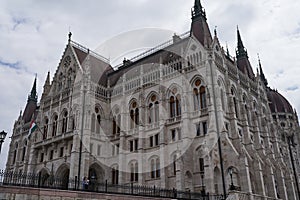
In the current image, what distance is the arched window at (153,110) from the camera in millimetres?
41312

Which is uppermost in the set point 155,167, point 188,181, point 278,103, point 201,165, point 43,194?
point 278,103

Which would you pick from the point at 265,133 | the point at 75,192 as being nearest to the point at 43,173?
the point at 75,192

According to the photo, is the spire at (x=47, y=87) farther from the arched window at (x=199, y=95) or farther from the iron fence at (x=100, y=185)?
the arched window at (x=199, y=95)

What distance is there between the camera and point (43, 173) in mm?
46156

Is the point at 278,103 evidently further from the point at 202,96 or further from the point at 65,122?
the point at 65,122

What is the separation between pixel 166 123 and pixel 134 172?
7911 millimetres

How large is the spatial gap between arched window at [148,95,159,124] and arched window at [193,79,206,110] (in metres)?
5.97

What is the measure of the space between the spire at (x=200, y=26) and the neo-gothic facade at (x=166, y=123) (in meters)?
0.17

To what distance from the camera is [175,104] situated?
39.7 m

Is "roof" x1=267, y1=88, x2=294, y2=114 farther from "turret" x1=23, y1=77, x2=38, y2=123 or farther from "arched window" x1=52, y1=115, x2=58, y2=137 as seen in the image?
"turret" x1=23, y1=77, x2=38, y2=123

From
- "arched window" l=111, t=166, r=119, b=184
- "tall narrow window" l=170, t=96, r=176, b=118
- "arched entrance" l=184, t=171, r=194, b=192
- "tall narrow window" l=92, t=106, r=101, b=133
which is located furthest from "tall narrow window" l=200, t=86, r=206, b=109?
"tall narrow window" l=92, t=106, r=101, b=133

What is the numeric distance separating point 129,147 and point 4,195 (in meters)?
26.7

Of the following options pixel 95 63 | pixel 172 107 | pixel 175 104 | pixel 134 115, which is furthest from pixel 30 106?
pixel 175 104

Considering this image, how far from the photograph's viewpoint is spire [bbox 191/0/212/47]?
40.5m
